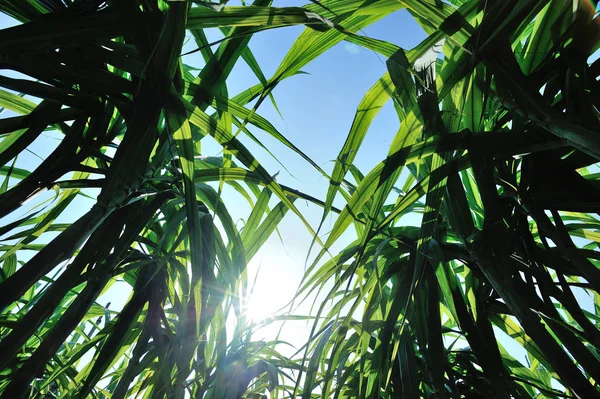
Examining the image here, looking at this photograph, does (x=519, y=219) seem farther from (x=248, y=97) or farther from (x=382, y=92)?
(x=248, y=97)

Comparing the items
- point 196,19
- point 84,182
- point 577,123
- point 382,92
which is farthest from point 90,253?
point 577,123

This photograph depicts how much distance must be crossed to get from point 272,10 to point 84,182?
366 millimetres

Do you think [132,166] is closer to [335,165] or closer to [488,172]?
[335,165]

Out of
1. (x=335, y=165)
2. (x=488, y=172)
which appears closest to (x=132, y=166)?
(x=335, y=165)

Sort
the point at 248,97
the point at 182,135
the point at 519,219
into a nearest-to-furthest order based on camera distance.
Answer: the point at 182,135 < the point at 519,219 < the point at 248,97

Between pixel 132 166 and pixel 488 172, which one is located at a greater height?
pixel 488 172

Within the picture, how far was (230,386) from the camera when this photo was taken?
72cm

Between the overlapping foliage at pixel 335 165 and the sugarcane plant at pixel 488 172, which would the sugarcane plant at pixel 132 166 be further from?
the sugarcane plant at pixel 488 172

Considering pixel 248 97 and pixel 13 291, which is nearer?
pixel 13 291

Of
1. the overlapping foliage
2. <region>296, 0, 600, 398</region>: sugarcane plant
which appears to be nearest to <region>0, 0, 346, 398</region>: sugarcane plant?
the overlapping foliage

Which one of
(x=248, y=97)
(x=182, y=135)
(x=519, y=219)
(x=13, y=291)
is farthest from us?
(x=248, y=97)

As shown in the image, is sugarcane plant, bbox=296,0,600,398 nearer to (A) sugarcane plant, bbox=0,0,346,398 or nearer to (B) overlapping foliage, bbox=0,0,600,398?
(B) overlapping foliage, bbox=0,0,600,398

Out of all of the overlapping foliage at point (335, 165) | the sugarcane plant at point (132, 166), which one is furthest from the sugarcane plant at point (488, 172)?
the sugarcane plant at point (132, 166)

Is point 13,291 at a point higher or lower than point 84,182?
lower
